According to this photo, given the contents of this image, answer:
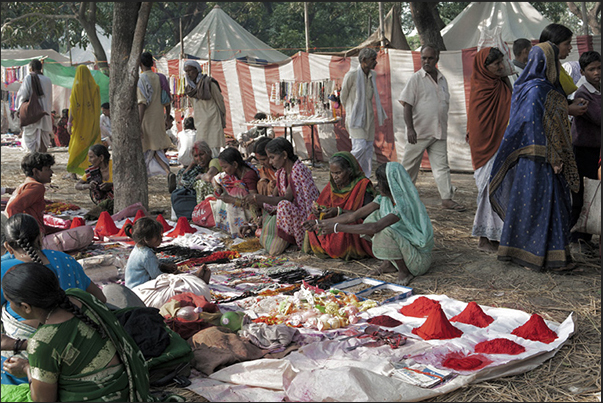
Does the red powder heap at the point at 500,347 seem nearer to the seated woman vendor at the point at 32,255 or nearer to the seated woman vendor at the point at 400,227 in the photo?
the seated woman vendor at the point at 400,227

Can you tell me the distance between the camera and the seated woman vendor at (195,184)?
23.5 ft

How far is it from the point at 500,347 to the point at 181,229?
413 centimetres

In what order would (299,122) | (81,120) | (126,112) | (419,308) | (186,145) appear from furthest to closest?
(299,122), (81,120), (186,145), (126,112), (419,308)

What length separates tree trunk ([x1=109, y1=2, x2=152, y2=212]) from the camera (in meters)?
6.98

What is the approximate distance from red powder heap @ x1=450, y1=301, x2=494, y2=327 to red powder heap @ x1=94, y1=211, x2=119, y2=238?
4.15 m

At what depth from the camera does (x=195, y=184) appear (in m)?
7.29

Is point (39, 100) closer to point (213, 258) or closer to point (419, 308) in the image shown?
point (213, 258)

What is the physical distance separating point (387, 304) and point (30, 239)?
2.42 metres

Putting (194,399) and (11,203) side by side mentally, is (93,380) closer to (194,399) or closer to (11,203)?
(194,399)

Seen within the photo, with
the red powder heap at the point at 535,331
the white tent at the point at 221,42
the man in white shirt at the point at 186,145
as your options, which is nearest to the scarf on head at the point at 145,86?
the man in white shirt at the point at 186,145

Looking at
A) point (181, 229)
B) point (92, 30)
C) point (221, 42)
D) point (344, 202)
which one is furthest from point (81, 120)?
point (221, 42)

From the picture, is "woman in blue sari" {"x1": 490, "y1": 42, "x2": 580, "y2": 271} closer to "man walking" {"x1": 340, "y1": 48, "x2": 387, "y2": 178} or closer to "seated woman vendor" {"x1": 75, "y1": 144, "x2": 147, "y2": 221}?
"man walking" {"x1": 340, "y1": 48, "x2": 387, "y2": 178}

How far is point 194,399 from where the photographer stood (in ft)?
9.93

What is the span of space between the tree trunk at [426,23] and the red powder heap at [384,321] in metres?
8.13
